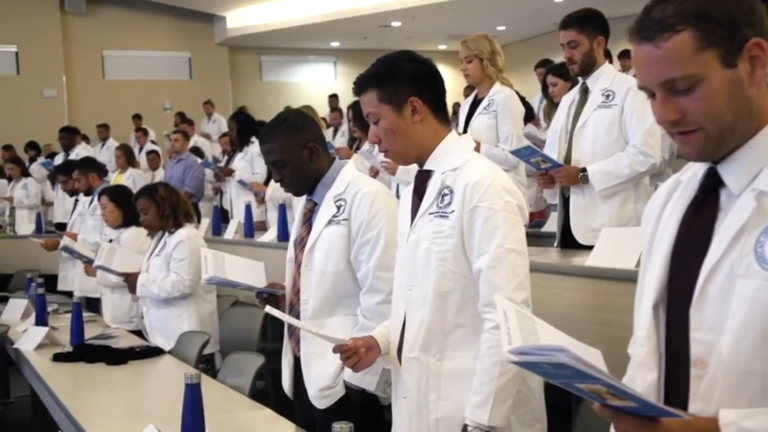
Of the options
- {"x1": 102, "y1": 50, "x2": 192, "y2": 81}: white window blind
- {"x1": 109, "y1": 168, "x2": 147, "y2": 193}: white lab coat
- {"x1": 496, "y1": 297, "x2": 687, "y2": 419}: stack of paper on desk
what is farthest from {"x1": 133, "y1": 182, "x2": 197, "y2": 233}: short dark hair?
{"x1": 102, "y1": 50, "x2": 192, "y2": 81}: white window blind

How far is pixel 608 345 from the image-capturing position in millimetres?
2742

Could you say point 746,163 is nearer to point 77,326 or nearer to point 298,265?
point 298,265

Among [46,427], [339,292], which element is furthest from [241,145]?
[339,292]

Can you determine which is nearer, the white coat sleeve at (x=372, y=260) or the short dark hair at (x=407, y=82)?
the short dark hair at (x=407, y=82)

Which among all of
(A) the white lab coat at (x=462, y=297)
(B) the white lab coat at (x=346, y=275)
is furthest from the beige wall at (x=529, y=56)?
(A) the white lab coat at (x=462, y=297)

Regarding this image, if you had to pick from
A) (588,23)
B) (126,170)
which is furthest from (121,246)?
(588,23)

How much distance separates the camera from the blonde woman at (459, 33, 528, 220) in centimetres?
419

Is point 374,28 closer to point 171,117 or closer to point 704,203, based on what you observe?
point 171,117

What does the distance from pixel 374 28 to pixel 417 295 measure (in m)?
12.0

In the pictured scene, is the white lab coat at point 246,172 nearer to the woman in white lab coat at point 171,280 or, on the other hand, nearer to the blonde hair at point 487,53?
the woman in white lab coat at point 171,280

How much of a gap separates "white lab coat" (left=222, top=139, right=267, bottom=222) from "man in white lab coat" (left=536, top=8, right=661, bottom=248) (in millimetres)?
4063

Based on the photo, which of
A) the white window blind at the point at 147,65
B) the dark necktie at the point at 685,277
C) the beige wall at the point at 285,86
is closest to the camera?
the dark necktie at the point at 685,277

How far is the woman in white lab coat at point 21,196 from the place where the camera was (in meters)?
9.69

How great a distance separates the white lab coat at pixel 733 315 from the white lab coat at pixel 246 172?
6006mm
